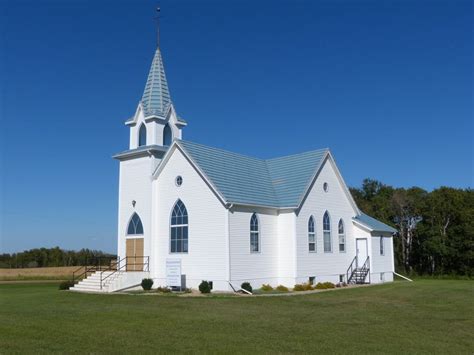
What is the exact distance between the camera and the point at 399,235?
47812mm

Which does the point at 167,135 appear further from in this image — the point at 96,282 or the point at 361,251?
the point at 361,251

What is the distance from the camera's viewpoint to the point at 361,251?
3388 centimetres

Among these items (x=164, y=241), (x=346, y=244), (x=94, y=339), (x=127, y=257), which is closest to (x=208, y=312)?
(x=94, y=339)

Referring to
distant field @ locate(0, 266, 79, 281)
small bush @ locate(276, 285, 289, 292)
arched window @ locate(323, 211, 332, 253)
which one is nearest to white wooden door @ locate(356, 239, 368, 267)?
arched window @ locate(323, 211, 332, 253)

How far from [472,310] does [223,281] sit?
37.9ft

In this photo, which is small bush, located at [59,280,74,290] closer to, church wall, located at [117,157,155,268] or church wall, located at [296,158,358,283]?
Result: church wall, located at [117,157,155,268]

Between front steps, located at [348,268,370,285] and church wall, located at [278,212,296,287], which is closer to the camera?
church wall, located at [278,212,296,287]

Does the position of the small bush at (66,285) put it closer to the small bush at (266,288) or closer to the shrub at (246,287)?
the shrub at (246,287)

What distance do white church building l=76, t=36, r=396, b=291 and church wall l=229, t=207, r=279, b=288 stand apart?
0.05 meters

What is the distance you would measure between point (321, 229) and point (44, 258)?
1791 inches

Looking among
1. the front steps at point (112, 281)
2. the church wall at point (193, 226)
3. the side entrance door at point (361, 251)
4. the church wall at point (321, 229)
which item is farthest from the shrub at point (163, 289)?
the side entrance door at point (361, 251)

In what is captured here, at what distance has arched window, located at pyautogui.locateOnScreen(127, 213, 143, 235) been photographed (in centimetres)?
2966

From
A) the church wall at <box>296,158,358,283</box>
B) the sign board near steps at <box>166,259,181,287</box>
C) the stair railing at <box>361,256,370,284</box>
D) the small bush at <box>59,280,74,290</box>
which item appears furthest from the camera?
the stair railing at <box>361,256,370,284</box>

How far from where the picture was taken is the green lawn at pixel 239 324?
1123 centimetres
